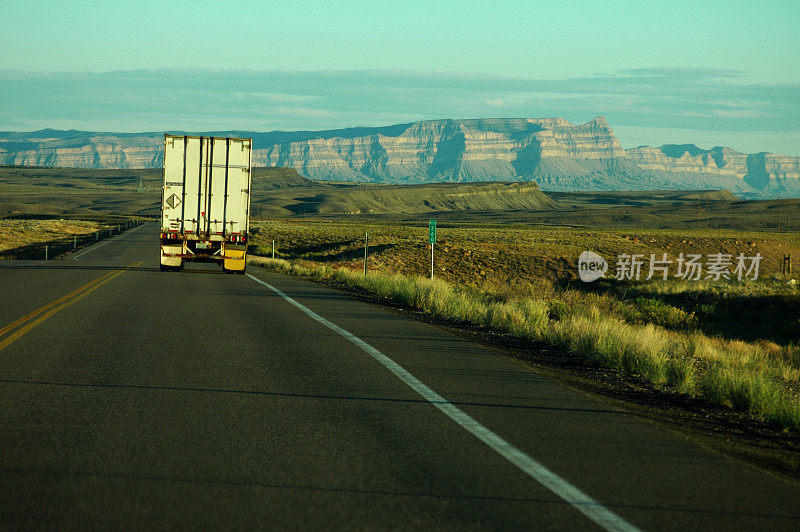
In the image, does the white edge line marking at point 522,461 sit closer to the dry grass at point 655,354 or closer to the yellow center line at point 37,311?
the dry grass at point 655,354

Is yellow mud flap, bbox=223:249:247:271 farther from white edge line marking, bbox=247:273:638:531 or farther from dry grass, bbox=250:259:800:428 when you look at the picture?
white edge line marking, bbox=247:273:638:531

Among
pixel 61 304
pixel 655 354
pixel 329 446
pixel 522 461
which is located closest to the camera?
pixel 522 461

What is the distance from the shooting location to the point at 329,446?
5859 millimetres

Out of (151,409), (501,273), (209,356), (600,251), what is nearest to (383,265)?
(501,273)

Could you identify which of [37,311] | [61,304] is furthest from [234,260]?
[37,311]

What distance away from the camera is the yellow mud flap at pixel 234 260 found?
2492 centimetres

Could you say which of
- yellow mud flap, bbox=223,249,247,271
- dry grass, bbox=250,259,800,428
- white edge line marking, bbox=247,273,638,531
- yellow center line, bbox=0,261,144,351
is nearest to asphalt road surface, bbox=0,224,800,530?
white edge line marking, bbox=247,273,638,531

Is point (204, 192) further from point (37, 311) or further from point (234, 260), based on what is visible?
point (37, 311)

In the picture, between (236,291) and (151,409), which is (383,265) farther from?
(151,409)

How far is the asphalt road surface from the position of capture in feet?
14.8

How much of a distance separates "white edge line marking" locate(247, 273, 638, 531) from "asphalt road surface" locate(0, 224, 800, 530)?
0.06 ft

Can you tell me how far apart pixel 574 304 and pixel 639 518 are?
15.5 metres

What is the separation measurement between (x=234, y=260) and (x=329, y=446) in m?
19.9

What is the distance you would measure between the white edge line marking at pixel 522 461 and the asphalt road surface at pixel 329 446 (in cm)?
2
